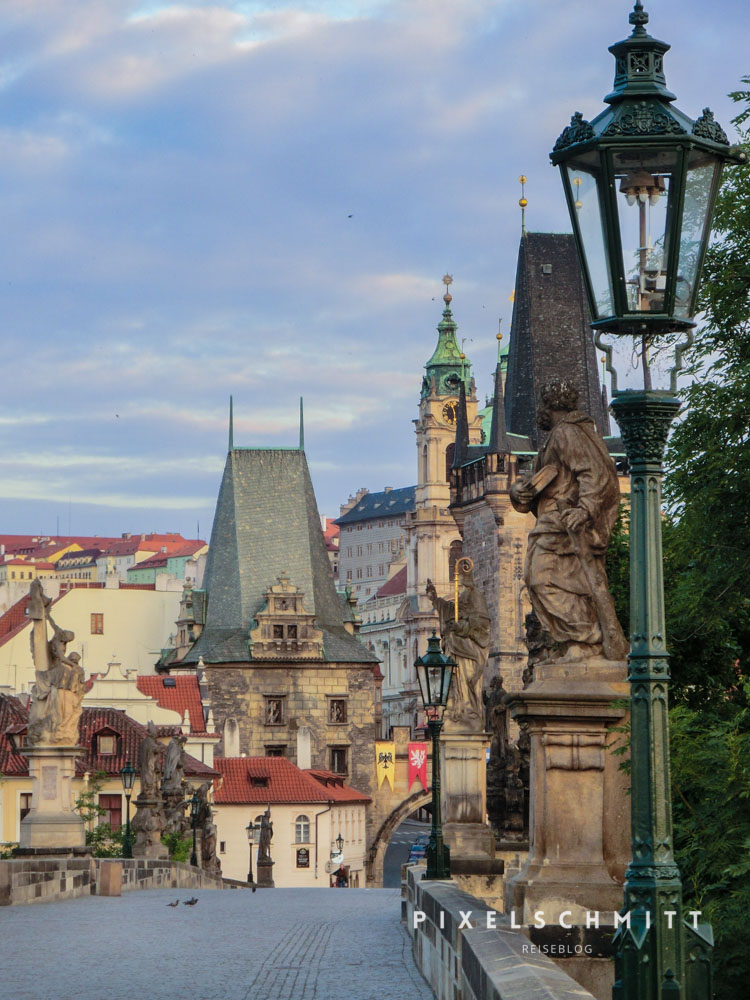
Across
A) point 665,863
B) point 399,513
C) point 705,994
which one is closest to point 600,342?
point 665,863

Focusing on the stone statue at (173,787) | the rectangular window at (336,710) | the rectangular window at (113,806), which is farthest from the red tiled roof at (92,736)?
the rectangular window at (336,710)

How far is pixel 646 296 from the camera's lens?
6.46m

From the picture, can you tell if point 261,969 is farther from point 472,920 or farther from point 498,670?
point 498,670

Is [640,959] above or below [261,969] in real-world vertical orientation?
above

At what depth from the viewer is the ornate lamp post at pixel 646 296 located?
6.15 meters

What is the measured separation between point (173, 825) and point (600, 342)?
111ft

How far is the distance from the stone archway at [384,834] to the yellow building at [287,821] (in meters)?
1.79

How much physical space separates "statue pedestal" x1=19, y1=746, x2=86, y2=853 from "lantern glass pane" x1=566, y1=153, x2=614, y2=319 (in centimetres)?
2206

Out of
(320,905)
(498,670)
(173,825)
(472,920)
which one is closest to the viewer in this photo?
(472,920)

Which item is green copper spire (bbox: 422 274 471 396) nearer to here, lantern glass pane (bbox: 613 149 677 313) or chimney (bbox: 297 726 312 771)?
chimney (bbox: 297 726 312 771)

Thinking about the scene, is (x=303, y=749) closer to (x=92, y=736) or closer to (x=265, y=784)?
(x=265, y=784)

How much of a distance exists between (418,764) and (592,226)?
247ft

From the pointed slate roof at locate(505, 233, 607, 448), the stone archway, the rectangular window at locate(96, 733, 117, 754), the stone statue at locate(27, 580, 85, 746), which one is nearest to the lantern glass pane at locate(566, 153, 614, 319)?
the stone statue at locate(27, 580, 85, 746)

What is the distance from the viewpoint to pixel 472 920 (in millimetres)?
9766
